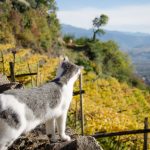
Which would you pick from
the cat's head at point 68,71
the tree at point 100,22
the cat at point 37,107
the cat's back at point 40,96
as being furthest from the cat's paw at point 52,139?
the tree at point 100,22

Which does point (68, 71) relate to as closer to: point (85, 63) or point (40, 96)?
point (40, 96)

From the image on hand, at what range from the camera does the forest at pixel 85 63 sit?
17.0m

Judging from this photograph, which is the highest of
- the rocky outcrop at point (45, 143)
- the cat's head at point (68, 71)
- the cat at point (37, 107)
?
the cat's head at point (68, 71)

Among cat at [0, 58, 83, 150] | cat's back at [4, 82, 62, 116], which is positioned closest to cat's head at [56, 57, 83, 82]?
cat at [0, 58, 83, 150]

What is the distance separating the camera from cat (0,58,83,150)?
23.2 ft

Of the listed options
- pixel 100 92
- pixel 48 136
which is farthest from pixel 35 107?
pixel 100 92

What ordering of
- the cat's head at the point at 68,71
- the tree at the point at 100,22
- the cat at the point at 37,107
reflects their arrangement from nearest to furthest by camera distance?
the cat at the point at 37,107 < the cat's head at the point at 68,71 < the tree at the point at 100,22

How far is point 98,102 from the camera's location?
24875mm

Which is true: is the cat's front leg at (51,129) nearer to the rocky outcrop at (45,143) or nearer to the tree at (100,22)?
the rocky outcrop at (45,143)

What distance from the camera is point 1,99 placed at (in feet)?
23.0

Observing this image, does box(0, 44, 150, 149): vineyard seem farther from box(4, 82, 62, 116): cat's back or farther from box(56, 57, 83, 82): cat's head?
box(4, 82, 62, 116): cat's back

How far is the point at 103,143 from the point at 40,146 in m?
5.67

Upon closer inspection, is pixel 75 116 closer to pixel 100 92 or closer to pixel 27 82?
pixel 27 82

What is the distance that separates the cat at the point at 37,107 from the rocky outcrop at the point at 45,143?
219 mm
